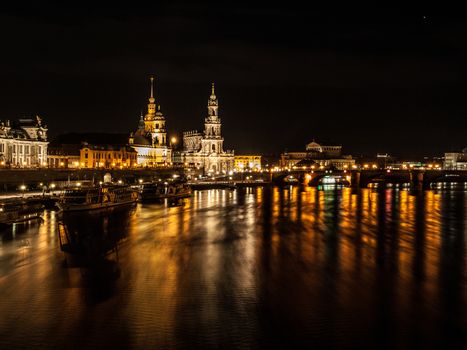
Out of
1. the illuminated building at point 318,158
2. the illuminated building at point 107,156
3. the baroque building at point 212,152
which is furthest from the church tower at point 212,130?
the illuminated building at point 318,158

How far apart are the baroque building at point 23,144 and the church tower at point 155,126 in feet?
→ 134

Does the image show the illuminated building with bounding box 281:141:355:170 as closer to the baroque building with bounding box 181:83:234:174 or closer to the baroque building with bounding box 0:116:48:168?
the baroque building with bounding box 181:83:234:174

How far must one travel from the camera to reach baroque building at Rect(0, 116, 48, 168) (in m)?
71.8

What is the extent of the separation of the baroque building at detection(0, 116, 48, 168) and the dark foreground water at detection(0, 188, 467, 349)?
144 ft

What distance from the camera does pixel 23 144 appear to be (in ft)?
254

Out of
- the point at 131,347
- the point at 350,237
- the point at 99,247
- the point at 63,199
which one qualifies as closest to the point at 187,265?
the point at 99,247

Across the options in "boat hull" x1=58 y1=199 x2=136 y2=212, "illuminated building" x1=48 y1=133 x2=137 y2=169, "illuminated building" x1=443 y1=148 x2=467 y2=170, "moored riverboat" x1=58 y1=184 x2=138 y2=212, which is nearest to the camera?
"boat hull" x1=58 y1=199 x2=136 y2=212

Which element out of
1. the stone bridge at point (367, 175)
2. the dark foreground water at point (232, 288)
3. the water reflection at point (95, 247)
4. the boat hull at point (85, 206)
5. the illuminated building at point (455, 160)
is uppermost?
the illuminated building at point (455, 160)

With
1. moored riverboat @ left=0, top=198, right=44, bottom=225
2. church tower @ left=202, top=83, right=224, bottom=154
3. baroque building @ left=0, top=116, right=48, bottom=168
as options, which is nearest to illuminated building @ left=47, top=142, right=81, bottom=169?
baroque building @ left=0, top=116, right=48, bottom=168

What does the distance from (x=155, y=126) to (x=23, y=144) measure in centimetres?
5081

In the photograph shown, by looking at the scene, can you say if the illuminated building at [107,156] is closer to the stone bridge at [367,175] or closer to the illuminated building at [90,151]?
the illuminated building at [90,151]

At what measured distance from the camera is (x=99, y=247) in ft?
79.9

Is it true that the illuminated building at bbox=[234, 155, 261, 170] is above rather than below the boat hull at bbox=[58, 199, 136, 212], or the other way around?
above

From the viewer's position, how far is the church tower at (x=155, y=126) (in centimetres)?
12456
